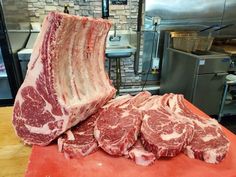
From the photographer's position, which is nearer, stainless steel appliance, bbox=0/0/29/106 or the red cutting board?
the red cutting board

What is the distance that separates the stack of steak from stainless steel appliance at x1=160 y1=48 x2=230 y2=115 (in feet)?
4.78

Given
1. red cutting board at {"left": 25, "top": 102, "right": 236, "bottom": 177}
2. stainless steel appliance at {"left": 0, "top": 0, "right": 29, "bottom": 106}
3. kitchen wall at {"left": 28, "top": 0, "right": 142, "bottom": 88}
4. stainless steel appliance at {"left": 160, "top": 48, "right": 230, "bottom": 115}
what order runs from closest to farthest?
red cutting board at {"left": 25, "top": 102, "right": 236, "bottom": 177}, stainless steel appliance at {"left": 0, "top": 0, "right": 29, "bottom": 106}, stainless steel appliance at {"left": 160, "top": 48, "right": 230, "bottom": 115}, kitchen wall at {"left": 28, "top": 0, "right": 142, "bottom": 88}

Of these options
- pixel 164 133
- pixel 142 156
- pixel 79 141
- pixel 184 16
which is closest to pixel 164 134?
pixel 164 133

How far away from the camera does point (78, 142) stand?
2.91 feet

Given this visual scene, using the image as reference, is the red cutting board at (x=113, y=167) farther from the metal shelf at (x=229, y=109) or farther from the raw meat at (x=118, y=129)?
the metal shelf at (x=229, y=109)

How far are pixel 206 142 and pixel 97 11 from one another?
239cm

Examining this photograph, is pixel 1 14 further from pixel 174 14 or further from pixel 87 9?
pixel 174 14

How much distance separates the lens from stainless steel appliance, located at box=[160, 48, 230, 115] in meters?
2.36

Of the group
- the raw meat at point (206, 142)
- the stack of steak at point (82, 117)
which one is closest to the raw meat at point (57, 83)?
the stack of steak at point (82, 117)

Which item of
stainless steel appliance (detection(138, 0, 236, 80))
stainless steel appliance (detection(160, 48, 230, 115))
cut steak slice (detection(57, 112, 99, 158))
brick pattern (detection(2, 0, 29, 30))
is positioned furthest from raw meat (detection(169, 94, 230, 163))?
stainless steel appliance (detection(138, 0, 236, 80))

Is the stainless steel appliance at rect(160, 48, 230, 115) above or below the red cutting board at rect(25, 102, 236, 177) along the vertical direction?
below

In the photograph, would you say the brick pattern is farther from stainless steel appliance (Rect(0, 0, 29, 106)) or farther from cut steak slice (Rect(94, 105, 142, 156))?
cut steak slice (Rect(94, 105, 142, 156))

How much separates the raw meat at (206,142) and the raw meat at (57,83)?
470mm

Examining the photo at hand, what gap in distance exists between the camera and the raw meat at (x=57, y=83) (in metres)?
0.82
